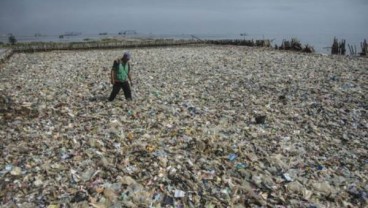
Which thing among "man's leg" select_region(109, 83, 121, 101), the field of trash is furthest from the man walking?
the field of trash

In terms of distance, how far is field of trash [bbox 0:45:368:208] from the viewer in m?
4.96

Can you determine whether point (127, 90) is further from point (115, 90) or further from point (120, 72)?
point (120, 72)

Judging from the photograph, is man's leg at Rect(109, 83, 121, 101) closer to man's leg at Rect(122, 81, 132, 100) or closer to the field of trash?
man's leg at Rect(122, 81, 132, 100)

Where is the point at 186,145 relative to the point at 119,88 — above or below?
below

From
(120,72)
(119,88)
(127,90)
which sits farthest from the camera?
(127,90)

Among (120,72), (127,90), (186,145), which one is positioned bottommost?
(186,145)

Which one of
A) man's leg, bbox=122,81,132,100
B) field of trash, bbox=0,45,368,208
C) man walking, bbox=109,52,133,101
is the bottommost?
field of trash, bbox=0,45,368,208

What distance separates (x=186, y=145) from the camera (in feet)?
21.8

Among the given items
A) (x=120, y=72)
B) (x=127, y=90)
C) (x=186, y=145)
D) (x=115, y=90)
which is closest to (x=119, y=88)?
(x=115, y=90)

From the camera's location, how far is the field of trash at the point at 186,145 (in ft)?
16.3

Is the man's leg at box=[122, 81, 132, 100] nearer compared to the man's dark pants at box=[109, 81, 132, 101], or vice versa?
the man's dark pants at box=[109, 81, 132, 101]

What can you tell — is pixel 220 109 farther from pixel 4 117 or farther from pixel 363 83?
pixel 363 83

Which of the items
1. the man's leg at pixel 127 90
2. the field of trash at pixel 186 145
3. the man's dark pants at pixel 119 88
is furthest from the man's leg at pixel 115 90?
the field of trash at pixel 186 145

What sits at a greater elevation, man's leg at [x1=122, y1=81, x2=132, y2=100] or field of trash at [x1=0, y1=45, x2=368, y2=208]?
man's leg at [x1=122, y1=81, x2=132, y2=100]
